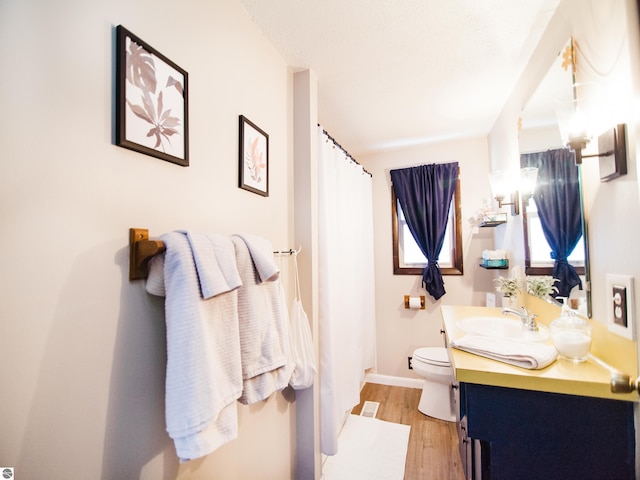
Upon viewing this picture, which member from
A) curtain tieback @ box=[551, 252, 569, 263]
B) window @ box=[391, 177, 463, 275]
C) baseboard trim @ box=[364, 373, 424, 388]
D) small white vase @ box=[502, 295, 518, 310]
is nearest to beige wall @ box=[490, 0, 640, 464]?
curtain tieback @ box=[551, 252, 569, 263]

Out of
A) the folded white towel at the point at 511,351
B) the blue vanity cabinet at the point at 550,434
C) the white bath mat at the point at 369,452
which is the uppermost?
the folded white towel at the point at 511,351

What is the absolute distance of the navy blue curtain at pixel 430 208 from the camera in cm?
273

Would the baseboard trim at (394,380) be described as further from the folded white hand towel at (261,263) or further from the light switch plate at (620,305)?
the folded white hand towel at (261,263)

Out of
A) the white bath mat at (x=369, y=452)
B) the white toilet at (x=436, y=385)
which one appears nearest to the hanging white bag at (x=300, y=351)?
the white bath mat at (x=369, y=452)

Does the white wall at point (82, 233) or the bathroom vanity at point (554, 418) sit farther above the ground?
the white wall at point (82, 233)

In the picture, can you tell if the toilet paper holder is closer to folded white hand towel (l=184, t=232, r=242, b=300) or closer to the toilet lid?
the toilet lid

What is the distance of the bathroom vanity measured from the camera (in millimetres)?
891

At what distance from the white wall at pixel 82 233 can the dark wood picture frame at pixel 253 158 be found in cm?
20

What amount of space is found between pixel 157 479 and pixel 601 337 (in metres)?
1.53

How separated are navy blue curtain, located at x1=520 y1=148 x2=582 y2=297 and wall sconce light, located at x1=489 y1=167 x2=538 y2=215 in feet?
0.23

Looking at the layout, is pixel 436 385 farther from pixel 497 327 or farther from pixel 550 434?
pixel 550 434

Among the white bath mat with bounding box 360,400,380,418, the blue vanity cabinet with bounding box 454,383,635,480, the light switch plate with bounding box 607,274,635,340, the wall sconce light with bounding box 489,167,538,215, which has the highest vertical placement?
the wall sconce light with bounding box 489,167,538,215

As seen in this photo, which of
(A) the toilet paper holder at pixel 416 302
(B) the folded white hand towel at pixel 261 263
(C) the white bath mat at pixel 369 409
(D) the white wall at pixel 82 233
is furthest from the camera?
(A) the toilet paper holder at pixel 416 302

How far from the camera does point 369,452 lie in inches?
76.4
